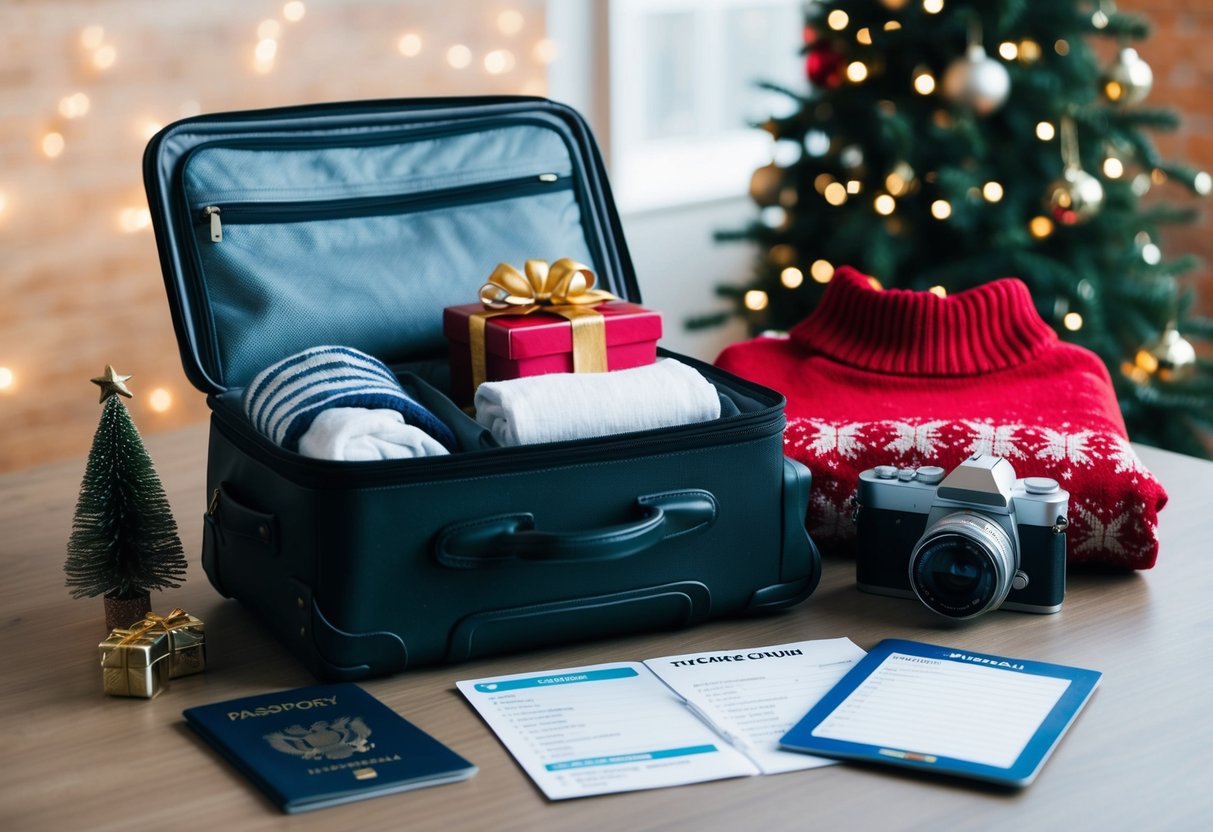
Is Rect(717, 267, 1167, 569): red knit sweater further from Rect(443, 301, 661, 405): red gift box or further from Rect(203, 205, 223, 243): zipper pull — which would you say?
Rect(203, 205, 223, 243): zipper pull

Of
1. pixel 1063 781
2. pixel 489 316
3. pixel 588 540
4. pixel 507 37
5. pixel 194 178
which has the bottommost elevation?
pixel 1063 781

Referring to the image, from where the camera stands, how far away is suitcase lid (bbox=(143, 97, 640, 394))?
1147 mm

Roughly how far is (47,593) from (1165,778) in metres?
0.83

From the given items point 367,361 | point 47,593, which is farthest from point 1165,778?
point 47,593

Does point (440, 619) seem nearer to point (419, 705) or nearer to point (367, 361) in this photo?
point (419, 705)

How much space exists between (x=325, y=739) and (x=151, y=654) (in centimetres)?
15

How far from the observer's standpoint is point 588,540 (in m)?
0.90

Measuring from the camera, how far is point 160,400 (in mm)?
2703

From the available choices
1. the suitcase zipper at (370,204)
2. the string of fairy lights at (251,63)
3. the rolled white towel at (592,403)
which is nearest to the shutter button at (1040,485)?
the rolled white towel at (592,403)

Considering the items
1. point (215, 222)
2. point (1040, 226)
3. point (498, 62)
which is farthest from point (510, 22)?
point (215, 222)

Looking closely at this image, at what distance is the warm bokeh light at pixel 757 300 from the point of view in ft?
8.09

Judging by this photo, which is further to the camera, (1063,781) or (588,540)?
(588,540)

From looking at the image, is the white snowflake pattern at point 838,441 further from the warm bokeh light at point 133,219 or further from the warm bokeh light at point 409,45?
the warm bokeh light at point 409,45

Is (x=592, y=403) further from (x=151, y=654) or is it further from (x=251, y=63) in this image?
(x=251, y=63)
